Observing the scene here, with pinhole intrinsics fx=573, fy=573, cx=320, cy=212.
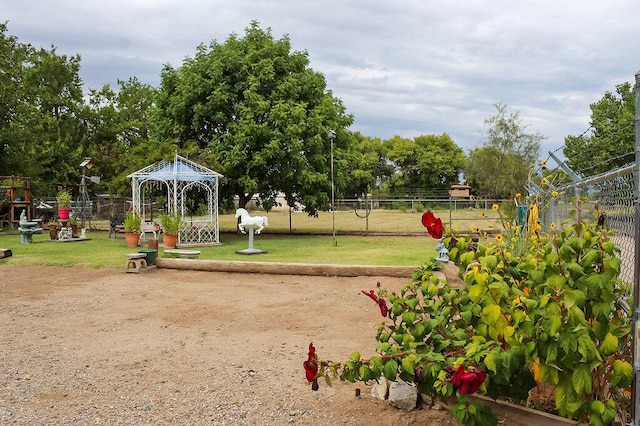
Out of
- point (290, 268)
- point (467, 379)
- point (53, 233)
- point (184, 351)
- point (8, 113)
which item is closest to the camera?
point (467, 379)

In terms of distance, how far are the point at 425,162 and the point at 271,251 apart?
58.6 metres

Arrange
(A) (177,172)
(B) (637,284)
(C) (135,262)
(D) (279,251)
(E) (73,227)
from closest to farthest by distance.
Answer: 1. (B) (637,284)
2. (C) (135,262)
3. (D) (279,251)
4. (A) (177,172)
5. (E) (73,227)

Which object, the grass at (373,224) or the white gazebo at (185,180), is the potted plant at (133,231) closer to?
the white gazebo at (185,180)

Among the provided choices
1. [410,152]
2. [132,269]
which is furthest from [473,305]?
[410,152]

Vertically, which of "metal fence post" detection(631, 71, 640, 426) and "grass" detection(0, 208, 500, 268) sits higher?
"metal fence post" detection(631, 71, 640, 426)

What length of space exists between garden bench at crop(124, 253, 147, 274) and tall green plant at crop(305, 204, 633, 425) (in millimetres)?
9450

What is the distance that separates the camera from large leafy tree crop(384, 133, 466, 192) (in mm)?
73000

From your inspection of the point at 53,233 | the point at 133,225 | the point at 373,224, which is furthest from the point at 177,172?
the point at 373,224

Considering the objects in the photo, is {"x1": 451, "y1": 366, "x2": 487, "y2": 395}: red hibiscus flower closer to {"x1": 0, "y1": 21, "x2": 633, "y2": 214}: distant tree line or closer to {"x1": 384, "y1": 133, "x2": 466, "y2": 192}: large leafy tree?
{"x1": 0, "y1": 21, "x2": 633, "y2": 214}: distant tree line

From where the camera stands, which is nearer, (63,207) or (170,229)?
(170,229)

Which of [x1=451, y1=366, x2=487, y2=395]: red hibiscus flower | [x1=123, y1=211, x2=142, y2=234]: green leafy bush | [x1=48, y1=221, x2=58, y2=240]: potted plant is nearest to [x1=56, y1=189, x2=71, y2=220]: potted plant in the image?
[x1=48, y1=221, x2=58, y2=240]: potted plant

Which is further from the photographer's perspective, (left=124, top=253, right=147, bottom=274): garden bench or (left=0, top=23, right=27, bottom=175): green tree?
(left=0, top=23, right=27, bottom=175): green tree

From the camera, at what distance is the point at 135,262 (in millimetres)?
11961

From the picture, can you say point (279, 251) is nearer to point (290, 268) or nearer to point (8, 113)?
point (290, 268)
